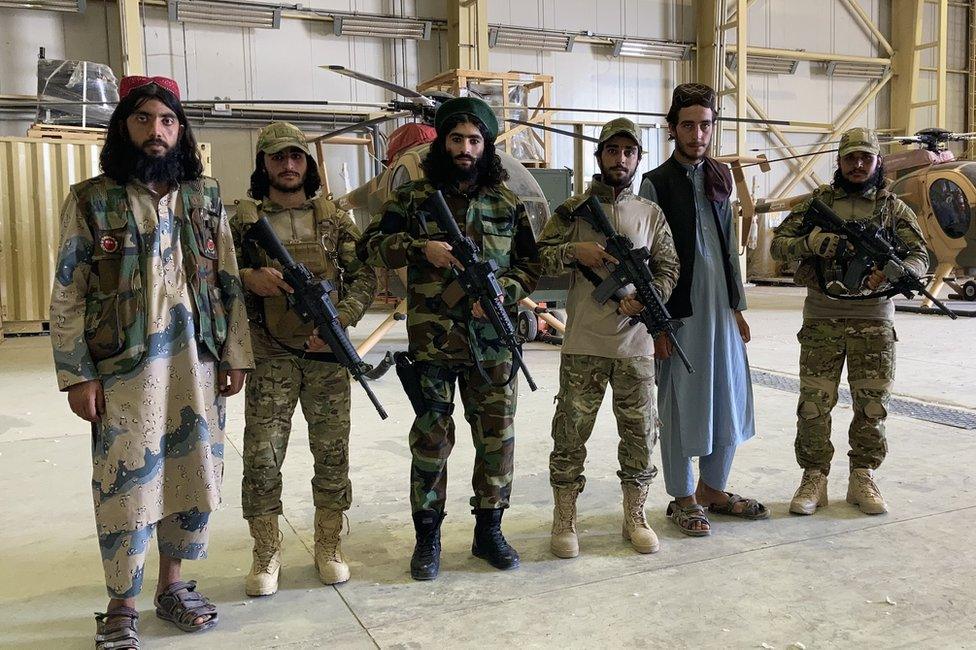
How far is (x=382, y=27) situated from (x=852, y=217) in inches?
451

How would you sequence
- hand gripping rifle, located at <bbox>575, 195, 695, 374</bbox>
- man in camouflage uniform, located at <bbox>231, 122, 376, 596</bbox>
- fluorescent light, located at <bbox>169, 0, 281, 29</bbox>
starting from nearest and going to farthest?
1. man in camouflage uniform, located at <bbox>231, 122, 376, 596</bbox>
2. hand gripping rifle, located at <bbox>575, 195, 695, 374</bbox>
3. fluorescent light, located at <bbox>169, 0, 281, 29</bbox>

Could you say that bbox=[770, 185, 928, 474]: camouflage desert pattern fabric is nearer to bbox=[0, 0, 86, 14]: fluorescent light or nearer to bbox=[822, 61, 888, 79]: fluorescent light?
bbox=[0, 0, 86, 14]: fluorescent light

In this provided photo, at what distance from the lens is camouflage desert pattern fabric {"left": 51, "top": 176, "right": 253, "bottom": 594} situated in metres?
2.27

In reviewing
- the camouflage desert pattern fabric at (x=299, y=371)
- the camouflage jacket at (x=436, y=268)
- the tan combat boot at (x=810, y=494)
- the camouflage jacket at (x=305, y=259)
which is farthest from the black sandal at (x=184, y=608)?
the tan combat boot at (x=810, y=494)

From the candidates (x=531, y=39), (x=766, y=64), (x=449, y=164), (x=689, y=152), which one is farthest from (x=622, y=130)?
(x=766, y=64)

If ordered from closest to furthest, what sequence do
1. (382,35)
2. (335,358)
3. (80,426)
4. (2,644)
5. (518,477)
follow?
(2,644) < (335,358) < (518,477) < (80,426) < (382,35)

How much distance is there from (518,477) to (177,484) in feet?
6.60

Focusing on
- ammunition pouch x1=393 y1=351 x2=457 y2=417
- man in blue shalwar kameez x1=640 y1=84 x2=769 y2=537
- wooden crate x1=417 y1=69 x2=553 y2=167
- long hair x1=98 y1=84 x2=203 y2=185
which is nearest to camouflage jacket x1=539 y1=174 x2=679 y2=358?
man in blue shalwar kameez x1=640 y1=84 x2=769 y2=537

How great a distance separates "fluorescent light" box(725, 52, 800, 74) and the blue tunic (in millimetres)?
14292

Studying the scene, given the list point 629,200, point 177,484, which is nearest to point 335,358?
point 177,484

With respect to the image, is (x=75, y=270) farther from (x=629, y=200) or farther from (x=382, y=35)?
(x=382, y=35)

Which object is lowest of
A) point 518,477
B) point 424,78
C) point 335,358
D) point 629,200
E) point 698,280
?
point 518,477

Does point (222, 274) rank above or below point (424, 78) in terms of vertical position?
below

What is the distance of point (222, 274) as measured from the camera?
251 cm
